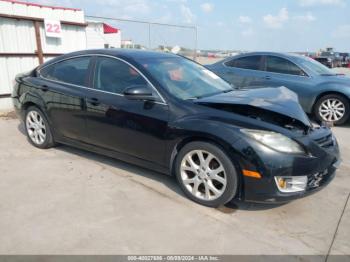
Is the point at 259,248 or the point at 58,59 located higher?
the point at 58,59

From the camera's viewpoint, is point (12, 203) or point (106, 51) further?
point (106, 51)

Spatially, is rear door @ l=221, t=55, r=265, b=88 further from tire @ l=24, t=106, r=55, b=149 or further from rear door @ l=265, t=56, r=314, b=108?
tire @ l=24, t=106, r=55, b=149

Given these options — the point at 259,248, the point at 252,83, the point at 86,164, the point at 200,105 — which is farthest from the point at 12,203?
the point at 252,83

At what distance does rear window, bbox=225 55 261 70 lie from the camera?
306 inches

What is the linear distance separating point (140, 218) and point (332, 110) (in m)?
5.41

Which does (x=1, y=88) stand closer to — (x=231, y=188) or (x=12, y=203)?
(x=12, y=203)

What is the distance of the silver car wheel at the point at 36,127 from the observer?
4980 millimetres

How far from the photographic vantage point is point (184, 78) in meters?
3.99

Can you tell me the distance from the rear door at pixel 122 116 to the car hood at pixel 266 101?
57 centimetres

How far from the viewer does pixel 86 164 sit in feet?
14.8

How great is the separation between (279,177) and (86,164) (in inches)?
103

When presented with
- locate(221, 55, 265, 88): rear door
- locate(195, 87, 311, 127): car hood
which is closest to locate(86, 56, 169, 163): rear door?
locate(195, 87, 311, 127): car hood

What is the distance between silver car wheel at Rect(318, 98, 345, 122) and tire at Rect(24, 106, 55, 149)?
5388 mm

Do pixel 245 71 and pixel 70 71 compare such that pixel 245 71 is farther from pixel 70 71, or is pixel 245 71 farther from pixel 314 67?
pixel 70 71
